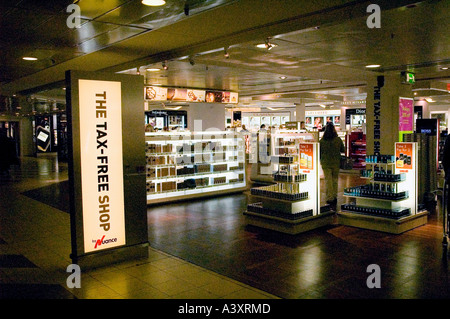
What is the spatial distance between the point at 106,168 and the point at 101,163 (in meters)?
0.09

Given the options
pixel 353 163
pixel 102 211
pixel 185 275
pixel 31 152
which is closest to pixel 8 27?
pixel 102 211

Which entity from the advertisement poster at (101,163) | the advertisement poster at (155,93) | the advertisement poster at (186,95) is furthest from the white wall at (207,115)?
the advertisement poster at (101,163)

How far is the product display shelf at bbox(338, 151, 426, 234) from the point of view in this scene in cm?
677

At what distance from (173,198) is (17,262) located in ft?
15.3

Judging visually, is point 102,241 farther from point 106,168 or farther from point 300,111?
point 300,111

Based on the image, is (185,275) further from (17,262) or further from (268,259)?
(17,262)

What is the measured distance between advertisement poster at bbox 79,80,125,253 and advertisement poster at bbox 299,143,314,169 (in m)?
3.43

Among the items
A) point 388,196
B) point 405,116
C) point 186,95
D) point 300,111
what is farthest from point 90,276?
point 300,111

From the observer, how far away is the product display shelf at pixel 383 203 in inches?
267

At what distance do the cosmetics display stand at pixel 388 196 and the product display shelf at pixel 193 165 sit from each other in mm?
4150

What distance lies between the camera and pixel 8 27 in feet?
17.5

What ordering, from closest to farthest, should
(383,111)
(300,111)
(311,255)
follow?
(311,255) → (383,111) → (300,111)

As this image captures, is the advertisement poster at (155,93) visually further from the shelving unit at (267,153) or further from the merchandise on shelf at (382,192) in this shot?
the merchandise on shelf at (382,192)

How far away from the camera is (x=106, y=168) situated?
5.11 m
